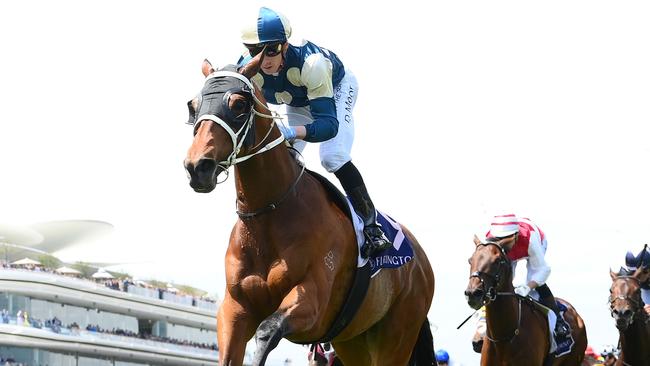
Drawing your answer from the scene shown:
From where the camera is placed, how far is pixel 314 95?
948cm

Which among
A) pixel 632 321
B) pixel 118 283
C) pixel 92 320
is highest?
pixel 118 283

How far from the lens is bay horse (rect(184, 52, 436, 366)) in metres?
8.05

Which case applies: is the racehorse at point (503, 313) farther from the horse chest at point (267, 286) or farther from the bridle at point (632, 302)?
the horse chest at point (267, 286)

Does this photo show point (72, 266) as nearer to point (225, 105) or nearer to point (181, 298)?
point (181, 298)

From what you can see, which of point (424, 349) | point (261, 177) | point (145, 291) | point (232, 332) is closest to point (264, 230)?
point (261, 177)

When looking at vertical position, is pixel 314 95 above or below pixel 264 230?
above

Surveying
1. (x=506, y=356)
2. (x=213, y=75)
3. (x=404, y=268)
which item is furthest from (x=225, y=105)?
(x=506, y=356)

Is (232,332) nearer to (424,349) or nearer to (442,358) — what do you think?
(424,349)

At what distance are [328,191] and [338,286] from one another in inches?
32.6

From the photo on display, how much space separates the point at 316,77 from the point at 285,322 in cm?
219

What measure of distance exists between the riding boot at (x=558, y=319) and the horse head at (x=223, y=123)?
8.41 metres

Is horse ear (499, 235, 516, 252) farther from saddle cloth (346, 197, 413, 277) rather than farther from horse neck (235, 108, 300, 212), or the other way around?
horse neck (235, 108, 300, 212)

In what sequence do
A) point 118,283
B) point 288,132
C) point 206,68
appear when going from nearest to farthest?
point 206,68
point 288,132
point 118,283

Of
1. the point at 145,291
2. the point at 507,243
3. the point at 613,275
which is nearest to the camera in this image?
the point at 507,243
